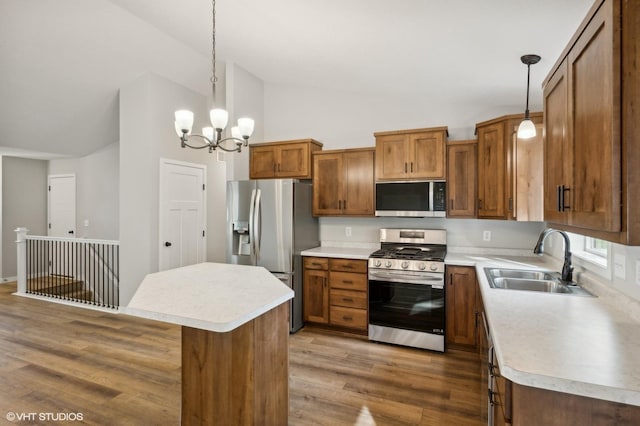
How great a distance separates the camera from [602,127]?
1.15 m

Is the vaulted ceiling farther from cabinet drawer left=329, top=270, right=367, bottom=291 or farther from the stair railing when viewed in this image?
cabinet drawer left=329, top=270, right=367, bottom=291

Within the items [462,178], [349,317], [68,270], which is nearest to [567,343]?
[462,178]

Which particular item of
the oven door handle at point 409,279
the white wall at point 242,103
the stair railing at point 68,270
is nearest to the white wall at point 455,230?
the oven door handle at point 409,279

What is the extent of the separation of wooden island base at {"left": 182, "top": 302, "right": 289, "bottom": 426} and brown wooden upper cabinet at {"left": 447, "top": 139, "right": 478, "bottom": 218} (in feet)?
8.28

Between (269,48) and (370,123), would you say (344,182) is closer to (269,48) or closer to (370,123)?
(370,123)

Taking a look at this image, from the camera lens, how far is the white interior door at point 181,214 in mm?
4457

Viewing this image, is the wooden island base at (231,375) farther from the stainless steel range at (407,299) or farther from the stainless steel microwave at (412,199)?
the stainless steel microwave at (412,199)

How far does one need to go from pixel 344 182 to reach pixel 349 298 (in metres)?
1.37

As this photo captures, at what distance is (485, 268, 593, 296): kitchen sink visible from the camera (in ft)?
7.32

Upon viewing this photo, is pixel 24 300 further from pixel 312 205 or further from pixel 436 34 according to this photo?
pixel 436 34

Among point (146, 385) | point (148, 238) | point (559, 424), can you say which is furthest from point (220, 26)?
point (559, 424)

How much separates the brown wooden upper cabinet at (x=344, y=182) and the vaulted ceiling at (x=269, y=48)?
867mm

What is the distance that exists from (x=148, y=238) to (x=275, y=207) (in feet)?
5.61

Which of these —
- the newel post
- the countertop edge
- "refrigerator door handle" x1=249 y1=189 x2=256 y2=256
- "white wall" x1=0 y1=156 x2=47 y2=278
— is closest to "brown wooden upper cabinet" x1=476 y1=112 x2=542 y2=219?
"refrigerator door handle" x1=249 y1=189 x2=256 y2=256
